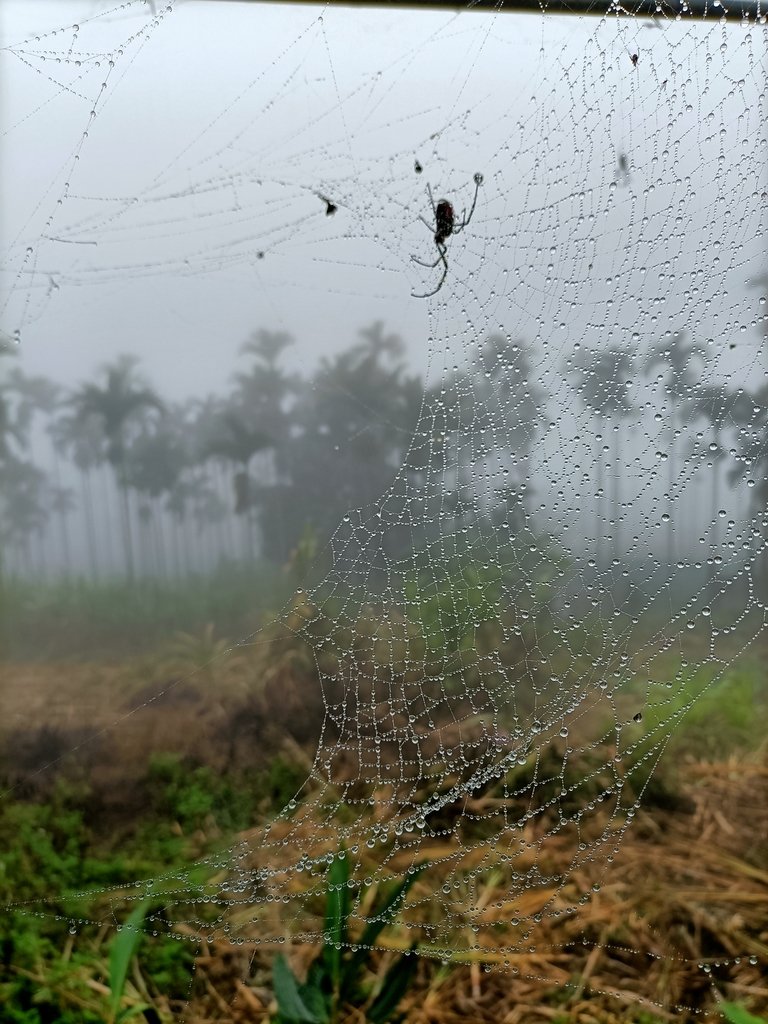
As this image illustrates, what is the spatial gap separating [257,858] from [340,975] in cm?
12

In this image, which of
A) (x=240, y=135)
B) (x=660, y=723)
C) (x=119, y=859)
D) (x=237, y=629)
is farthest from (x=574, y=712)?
(x=240, y=135)

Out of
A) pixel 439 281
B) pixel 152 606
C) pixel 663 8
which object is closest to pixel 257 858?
pixel 152 606

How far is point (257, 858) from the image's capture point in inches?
22.1

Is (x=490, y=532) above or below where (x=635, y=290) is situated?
below

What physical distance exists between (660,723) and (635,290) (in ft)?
1.42

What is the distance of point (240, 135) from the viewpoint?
58 centimetres

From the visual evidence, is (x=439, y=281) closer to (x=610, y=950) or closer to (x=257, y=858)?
(x=257, y=858)

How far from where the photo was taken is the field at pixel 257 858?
1.79 feet

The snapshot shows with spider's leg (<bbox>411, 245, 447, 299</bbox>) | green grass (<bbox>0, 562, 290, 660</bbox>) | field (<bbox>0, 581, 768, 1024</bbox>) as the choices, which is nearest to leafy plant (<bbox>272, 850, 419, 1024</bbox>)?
field (<bbox>0, 581, 768, 1024</bbox>)

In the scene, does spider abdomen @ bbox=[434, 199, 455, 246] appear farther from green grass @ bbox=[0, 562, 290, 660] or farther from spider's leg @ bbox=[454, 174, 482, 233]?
green grass @ bbox=[0, 562, 290, 660]

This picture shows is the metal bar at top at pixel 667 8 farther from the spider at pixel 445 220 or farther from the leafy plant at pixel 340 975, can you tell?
the leafy plant at pixel 340 975

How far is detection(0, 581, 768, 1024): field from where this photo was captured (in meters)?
0.55

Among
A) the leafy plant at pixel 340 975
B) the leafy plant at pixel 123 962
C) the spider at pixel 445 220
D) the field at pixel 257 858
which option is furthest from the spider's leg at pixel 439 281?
the leafy plant at pixel 123 962

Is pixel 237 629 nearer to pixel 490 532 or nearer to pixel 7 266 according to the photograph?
pixel 490 532
